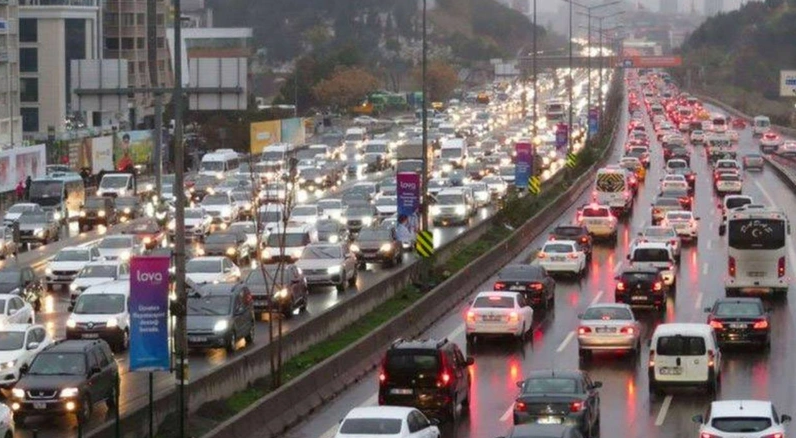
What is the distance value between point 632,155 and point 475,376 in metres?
72.5

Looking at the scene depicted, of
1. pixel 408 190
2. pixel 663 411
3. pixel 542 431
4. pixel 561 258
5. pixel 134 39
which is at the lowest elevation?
pixel 663 411

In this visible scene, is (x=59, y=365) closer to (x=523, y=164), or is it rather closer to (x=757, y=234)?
(x=757, y=234)

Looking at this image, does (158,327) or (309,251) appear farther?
(309,251)

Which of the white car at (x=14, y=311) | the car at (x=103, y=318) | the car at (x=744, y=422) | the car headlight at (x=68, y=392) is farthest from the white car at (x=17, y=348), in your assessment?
the car at (x=744, y=422)

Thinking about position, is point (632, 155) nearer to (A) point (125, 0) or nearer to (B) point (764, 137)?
(B) point (764, 137)

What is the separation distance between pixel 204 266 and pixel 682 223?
2366 centimetres

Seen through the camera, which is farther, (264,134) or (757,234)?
(264,134)

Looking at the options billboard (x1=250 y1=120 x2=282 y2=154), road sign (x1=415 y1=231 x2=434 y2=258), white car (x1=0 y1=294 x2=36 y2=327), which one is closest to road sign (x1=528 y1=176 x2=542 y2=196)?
road sign (x1=415 y1=231 x2=434 y2=258)

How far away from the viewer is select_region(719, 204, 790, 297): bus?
52219 mm

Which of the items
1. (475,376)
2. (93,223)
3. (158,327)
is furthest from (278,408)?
(93,223)

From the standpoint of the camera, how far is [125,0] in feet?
532

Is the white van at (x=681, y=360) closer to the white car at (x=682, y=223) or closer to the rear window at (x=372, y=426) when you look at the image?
the rear window at (x=372, y=426)

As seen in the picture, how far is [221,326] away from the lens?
132 feet

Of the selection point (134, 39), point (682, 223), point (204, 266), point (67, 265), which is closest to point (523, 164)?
point (682, 223)
